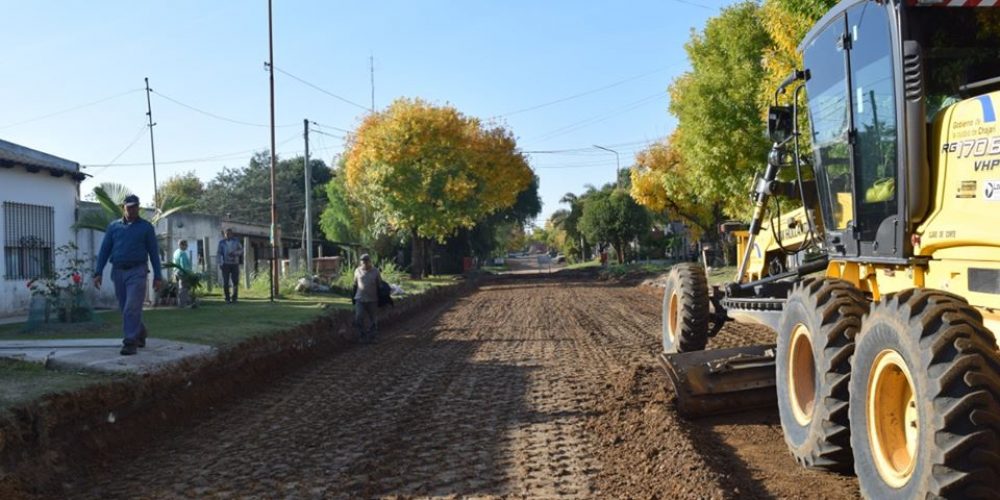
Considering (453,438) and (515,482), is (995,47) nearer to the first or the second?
(515,482)

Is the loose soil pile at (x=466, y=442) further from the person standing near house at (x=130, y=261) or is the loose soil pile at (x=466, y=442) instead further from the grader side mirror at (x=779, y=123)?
the grader side mirror at (x=779, y=123)

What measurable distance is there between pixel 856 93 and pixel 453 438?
12.9ft

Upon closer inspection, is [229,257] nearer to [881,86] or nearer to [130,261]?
[130,261]

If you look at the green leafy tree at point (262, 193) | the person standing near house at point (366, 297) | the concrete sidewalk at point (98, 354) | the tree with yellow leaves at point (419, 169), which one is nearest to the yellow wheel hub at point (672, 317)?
the concrete sidewalk at point (98, 354)

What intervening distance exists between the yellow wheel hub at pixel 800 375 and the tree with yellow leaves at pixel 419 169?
33.1m

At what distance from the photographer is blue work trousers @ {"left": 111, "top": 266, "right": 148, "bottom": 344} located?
9.50 metres

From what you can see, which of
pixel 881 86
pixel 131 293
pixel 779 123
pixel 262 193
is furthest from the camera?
pixel 262 193

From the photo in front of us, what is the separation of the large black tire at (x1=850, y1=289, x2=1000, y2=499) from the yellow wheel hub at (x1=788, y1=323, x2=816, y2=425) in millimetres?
1239

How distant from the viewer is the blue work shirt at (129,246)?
375 inches

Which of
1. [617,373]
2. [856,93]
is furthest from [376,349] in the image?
[856,93]

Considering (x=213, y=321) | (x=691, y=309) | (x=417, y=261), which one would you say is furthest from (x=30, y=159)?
(x=417, y=261)

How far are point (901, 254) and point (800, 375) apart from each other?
126 cm

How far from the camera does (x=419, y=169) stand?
39281 millimetres

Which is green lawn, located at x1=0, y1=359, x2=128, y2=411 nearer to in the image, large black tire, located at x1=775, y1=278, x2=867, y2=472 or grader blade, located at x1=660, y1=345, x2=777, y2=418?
grader blade, located at x1=660, y1=345, x2=777, y2=418
